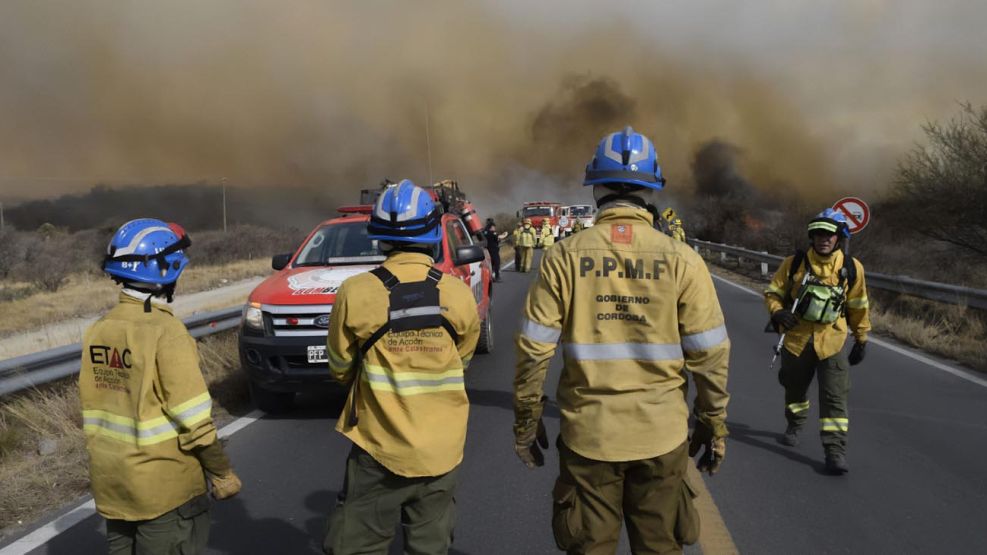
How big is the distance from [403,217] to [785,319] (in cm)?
330

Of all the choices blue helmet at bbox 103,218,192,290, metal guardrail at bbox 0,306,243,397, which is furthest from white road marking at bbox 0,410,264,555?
blue helmet at bbox 103,218,192,290

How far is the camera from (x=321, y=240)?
24.1 ft

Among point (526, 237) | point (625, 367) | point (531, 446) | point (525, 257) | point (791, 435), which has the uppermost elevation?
point (625, 367)

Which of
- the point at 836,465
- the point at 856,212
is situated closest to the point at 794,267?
the point at 836,465

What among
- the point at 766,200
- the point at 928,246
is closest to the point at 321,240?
the point at 928,246

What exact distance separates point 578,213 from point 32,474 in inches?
1284

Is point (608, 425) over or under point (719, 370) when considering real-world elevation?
under

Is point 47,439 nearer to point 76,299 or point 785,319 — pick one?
point 785,319

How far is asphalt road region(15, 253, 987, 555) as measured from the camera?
3650mm

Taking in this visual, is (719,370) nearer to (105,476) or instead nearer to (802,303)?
(105,476)

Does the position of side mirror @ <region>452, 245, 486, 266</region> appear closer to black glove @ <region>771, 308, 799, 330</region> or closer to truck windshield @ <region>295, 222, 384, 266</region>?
truck windshield @ <region>295, 222, 384, 266</region>

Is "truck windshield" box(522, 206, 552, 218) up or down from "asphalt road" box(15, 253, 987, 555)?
down

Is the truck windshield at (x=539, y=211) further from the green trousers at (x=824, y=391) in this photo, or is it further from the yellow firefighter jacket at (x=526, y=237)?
the green trousers at (x=824, y=391)

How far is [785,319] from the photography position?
4906 mm
